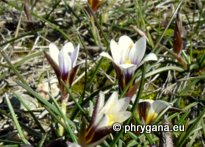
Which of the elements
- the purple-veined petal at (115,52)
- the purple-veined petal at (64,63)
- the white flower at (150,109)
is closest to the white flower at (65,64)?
the purple-veined petal at (64,63)

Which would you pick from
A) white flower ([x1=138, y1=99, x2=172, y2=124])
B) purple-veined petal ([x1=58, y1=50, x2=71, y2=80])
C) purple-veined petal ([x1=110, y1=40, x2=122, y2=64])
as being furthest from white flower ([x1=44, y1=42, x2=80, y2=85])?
white flower ([x1=138, y1=99, x2=172, y2=124])

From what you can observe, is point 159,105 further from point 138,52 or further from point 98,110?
point 98,110

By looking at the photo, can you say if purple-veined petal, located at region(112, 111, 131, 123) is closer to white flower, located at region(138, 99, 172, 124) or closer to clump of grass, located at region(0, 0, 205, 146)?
clump of grass, located at region(0, 0, 205, 146)

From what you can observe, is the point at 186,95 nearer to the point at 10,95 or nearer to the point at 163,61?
the point at 163,61

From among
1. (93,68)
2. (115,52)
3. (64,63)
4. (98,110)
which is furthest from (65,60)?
(93,68)

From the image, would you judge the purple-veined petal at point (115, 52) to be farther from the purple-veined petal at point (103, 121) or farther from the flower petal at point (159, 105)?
the purple-veined petal at point (103, 121)

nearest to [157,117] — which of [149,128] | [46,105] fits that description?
[149,128]
